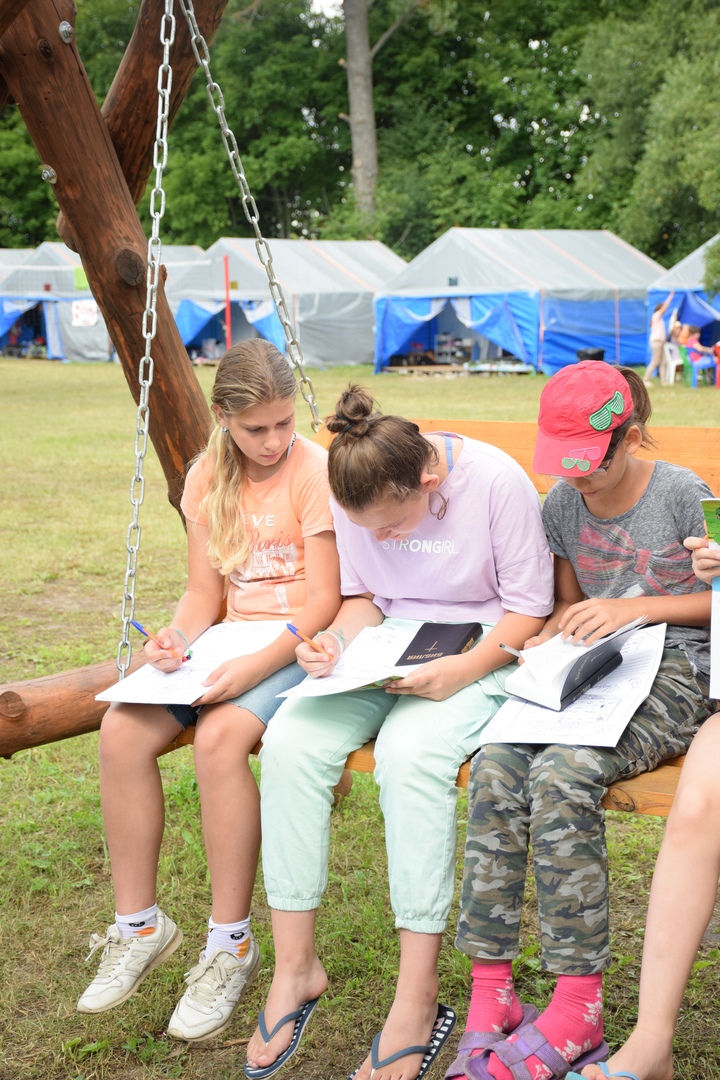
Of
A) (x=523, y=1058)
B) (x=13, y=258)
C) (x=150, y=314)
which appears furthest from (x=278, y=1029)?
(x=13, y=258)

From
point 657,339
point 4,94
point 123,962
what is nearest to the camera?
point 123,962

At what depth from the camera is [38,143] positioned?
3.21 metres

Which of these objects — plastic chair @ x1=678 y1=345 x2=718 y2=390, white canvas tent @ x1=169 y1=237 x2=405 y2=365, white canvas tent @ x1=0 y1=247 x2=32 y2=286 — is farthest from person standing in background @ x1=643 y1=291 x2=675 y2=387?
white canvas tent @ x1=0 y1=247 x2=32 y2=286

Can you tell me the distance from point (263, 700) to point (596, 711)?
0.74m

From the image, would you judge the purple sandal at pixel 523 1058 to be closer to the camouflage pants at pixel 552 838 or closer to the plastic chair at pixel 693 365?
the camouflage pants at pixel 552 838

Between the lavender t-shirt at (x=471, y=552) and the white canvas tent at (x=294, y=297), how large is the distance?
20.6 metres

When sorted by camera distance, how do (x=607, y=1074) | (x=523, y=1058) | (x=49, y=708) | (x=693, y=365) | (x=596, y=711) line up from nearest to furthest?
(x=607, y=1074), (x=523, y=1058), (x=596, y=711), (x=49, y=708), (x=693, y=365)

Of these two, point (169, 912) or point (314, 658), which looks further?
point (169, 912)

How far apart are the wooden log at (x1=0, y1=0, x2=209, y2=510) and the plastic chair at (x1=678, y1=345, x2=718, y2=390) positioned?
53.0ft

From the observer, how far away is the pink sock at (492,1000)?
2115mm

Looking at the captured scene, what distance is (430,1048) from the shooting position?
2.18m

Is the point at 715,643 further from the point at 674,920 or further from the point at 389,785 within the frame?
the point at 389,785

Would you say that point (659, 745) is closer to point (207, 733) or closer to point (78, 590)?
point (207, 733)

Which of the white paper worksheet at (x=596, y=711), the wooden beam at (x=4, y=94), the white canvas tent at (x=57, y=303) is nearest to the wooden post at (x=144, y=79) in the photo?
the wooden beam at (x=4, y=94)
